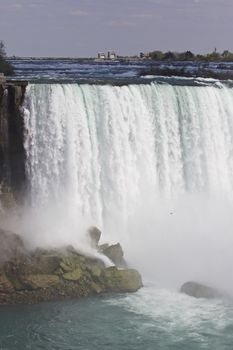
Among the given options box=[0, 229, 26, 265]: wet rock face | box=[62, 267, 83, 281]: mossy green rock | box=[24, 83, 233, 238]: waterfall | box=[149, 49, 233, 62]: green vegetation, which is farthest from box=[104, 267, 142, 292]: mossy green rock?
box=[149, 49, 233, 62]: green vegetation

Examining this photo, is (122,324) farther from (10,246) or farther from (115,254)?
(10,246)

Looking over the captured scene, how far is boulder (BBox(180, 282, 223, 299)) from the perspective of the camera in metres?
16.8

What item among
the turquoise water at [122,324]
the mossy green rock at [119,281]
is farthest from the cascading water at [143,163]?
the turquoise water at [122,324]

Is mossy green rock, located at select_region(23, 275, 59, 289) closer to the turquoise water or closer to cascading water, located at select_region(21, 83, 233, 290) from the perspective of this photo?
the turquoise water

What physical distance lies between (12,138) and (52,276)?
4403 mm

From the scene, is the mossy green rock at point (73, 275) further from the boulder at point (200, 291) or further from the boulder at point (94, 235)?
the boulder at point (200, 291)

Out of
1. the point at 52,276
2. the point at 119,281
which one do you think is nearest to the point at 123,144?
the point at 119,281

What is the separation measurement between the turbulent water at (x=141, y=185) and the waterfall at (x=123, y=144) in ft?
0.10

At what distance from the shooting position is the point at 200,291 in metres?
16.8

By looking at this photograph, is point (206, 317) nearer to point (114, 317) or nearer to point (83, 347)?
point (114, 317)

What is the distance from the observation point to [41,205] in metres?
19.4

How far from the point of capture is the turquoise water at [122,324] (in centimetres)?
1423

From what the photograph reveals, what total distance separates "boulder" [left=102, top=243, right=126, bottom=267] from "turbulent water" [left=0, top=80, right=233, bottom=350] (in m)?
0.87

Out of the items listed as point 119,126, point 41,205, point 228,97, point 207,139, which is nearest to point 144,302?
point 41,205
